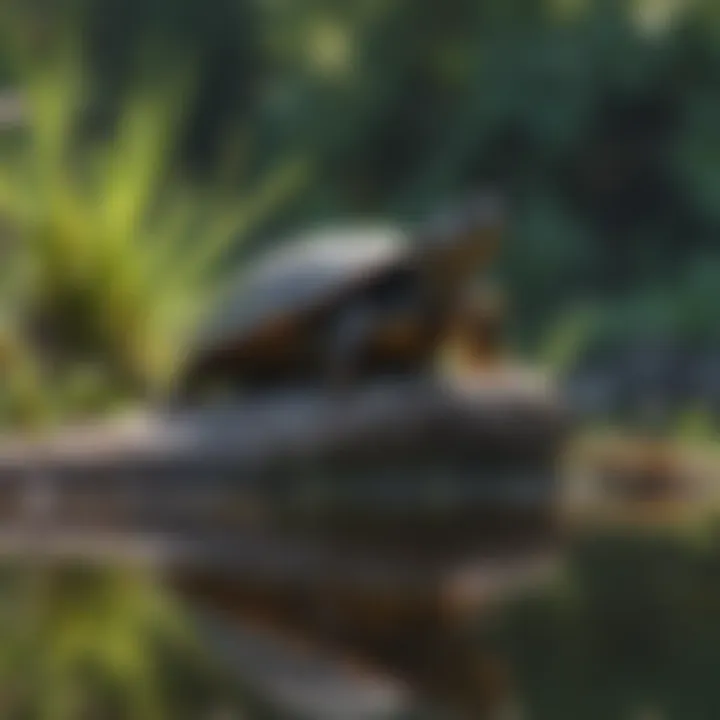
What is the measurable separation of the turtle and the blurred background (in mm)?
254

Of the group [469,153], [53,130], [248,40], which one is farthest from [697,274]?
[248,40]

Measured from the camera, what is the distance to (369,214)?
832cm

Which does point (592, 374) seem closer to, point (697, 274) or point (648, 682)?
point (697, 274)

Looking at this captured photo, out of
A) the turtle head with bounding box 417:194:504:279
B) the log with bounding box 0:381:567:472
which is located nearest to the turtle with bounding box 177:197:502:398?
the turtle head with bounding box 417:194:504:279

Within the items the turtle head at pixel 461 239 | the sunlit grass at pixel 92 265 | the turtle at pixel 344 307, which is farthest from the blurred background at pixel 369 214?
the turtle head at pixel 461 239

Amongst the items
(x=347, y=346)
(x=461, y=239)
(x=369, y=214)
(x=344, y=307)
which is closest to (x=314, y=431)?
(x=347, y=346)

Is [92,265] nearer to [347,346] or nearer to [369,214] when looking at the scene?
[347,346]

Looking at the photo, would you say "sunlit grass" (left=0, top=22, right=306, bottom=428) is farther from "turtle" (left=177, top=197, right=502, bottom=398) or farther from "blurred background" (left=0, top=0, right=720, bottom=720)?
"turtle" (left=177, top=197, right=502, bottom=398)

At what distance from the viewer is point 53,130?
4.15 meters

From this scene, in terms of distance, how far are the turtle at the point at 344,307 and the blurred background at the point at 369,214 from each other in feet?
0.83

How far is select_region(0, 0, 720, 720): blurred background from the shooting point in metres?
1.41

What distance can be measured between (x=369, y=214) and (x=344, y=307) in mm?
4801

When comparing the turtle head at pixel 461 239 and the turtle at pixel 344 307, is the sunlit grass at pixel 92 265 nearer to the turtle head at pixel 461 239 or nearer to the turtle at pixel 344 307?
the turtle at pixel 344 307

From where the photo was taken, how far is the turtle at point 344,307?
351cm
